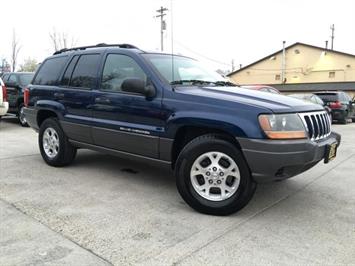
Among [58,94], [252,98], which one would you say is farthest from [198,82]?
[58,94]

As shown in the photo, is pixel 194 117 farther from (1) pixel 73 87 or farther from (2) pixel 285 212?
(1) pixel 73 87

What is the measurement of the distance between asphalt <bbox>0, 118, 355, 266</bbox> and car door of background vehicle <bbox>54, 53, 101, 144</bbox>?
66 centimetres

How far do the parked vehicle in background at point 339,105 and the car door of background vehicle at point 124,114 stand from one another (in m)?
13.3

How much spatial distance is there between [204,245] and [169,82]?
6.64 feet

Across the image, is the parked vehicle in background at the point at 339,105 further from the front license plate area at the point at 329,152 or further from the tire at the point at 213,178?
the tire at the point at 213,178

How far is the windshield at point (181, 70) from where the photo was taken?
4.67m

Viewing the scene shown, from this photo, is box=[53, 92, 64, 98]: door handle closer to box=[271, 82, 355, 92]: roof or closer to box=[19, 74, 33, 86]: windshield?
box=[19, 74, 33, 86]: windshield

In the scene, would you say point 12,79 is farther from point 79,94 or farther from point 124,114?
point 124,114

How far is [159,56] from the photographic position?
498 cm

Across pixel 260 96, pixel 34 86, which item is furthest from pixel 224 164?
pixel 34 86

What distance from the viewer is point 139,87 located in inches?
172

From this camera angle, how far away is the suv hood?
3805 millimetres

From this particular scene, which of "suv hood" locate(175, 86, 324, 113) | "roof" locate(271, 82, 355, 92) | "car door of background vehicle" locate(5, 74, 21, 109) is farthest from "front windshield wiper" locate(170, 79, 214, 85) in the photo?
"roof" locate(271, 82, 355, 92)

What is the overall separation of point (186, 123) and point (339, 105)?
1380 centimetres
